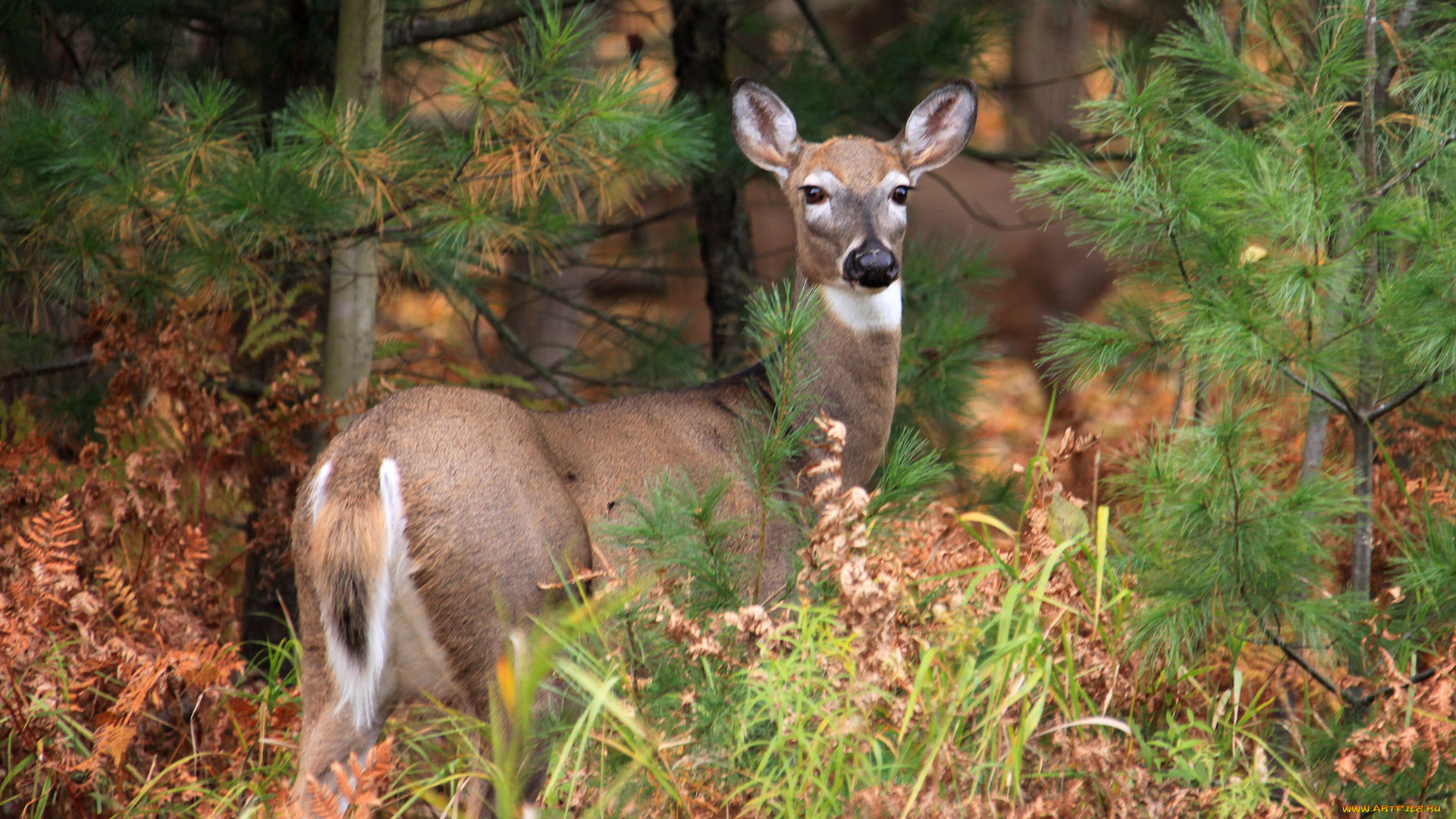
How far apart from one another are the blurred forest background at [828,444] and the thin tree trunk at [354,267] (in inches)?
0.6

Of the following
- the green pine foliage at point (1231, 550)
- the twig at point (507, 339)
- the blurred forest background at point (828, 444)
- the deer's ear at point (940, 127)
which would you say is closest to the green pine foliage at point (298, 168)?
the blurred forest background at point (828, 444)

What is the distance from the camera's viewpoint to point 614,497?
12.7 feet

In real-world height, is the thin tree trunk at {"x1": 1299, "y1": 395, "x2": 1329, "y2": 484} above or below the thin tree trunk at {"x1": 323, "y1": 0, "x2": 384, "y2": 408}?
below

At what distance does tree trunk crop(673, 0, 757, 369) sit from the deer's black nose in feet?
6.11

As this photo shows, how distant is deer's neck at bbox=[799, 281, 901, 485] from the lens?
176 inches

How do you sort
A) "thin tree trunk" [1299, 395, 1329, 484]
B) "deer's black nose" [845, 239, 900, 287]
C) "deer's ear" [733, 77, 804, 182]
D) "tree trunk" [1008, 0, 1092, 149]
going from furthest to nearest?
1. "tree trunk" [1008, 0, 1092, 149]
2. "deer's ear" [733, 77, 804, 182]
3. "deer's black nose" [845, 239, 900, 287]
4. "thin tree trunk" [1299, 395, 1329, 484]

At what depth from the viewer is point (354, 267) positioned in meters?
4.97

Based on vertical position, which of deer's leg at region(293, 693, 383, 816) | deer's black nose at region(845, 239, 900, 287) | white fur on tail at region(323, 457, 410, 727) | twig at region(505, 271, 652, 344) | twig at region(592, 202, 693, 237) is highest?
twig at region(592, 202, 693, 237)

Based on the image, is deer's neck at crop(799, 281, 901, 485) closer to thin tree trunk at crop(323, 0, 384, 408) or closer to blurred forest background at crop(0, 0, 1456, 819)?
blurred forest background at crop(0, 0, 1456, 819)

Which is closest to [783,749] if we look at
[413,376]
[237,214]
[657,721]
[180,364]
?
[657,721]

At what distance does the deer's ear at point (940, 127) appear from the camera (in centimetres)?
492

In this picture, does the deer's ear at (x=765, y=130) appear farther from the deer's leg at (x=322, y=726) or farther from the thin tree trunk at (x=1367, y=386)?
the deer's leg at (x=322, y=726)

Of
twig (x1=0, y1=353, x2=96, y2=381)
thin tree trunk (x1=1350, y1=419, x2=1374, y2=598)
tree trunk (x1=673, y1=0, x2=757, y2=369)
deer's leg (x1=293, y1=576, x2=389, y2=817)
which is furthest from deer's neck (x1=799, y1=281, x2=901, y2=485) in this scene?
twig (x1=0, y1=353, x2=96, y2=381)

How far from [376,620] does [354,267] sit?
2.01 m
